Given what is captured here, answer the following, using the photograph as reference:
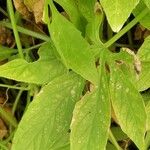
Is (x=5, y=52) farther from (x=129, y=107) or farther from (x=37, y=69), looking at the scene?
(x=129, y=107)

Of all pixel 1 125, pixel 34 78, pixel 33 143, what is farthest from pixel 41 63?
pixel 1 125

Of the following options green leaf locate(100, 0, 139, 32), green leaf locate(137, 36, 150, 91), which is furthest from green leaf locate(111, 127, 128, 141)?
green leaf locate(100, 0, 139, 32)

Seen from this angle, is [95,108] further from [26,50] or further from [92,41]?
[26,50]

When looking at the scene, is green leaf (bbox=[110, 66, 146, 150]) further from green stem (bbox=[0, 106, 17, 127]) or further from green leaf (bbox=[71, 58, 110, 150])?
green stem (bbox=[0, 106, 17, 127])

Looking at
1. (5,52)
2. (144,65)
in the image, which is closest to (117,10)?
Result: (144,65)

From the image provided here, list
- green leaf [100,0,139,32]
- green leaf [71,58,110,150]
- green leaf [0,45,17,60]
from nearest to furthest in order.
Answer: green leaf [100,0,139,32] < green leaf [71,58,110,150] < green leaf [0,45,17,60]

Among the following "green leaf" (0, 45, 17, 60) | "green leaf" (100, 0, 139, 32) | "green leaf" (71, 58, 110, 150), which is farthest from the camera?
"green leaf" (0, 45, 17, 60)
